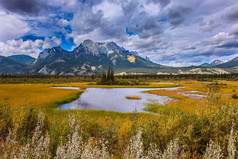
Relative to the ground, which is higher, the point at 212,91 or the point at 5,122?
the point at 212,91

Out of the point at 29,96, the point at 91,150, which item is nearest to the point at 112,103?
the point at 29,96

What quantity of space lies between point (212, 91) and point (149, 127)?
7.10 meters

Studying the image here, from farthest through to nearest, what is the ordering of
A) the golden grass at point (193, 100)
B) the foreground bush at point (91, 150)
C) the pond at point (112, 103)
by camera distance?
the pond at point (112, 103) → the golden grass at point (193, 100) → the foreground bush at point (91, 150)

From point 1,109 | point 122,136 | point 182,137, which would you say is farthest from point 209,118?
point 1,109

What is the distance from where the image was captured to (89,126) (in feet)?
47.0

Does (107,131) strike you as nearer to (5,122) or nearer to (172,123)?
(172,123)

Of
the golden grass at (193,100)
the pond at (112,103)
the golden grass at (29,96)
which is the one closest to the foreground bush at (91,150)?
the golden grass at (193,100)

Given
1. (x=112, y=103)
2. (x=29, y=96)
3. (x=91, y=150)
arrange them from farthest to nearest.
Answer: (x=29, y=96)
(x=112, y=103)
(x=91, y=150)

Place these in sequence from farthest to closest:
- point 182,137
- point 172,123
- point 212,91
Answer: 1. point 212,91
2. point 172,123
3. point 182,137

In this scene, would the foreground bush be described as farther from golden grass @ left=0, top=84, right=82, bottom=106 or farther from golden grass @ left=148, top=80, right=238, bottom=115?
golden grass @ left=0, top=84, right=82, bottom=106

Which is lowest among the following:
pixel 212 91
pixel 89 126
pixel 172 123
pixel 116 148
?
pixel 116 148

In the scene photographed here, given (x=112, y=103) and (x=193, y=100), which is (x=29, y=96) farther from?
(x=193, y=100)

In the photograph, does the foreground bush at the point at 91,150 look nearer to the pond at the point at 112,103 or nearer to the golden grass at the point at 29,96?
the golden grass at the point at 29,96

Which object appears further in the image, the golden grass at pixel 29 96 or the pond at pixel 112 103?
the pond at pixel 112 103
